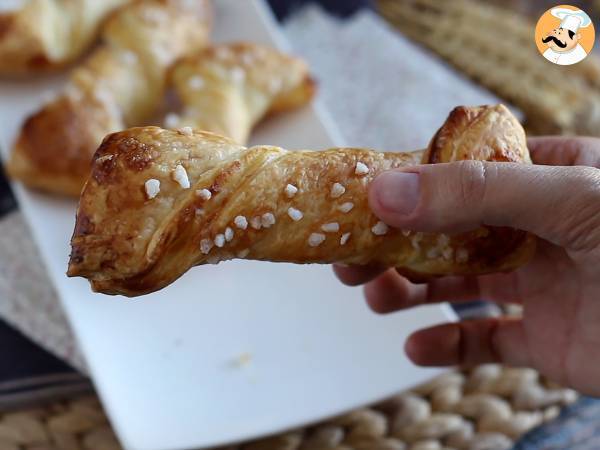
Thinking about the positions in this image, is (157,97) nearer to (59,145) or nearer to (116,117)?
(116,117)

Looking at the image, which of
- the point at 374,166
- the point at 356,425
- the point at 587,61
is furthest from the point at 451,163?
the point at 587,61

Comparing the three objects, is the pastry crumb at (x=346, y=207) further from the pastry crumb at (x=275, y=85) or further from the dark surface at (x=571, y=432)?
the pastry crumb at (x=275, y=85)

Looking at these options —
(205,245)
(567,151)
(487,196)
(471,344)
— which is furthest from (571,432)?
(205,245)

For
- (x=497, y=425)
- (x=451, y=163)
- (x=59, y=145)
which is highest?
(x=451, y=163)

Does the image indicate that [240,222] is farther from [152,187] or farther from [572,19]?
[572,19]

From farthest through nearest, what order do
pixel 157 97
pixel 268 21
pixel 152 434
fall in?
pixel 268 21 < pixel 157 97 < pixel 152 434

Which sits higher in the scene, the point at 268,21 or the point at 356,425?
the point at 268,21

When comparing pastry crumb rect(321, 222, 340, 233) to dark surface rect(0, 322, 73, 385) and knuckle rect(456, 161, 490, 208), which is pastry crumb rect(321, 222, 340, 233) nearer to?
knuckle rect(456, 161, 490, 208)
